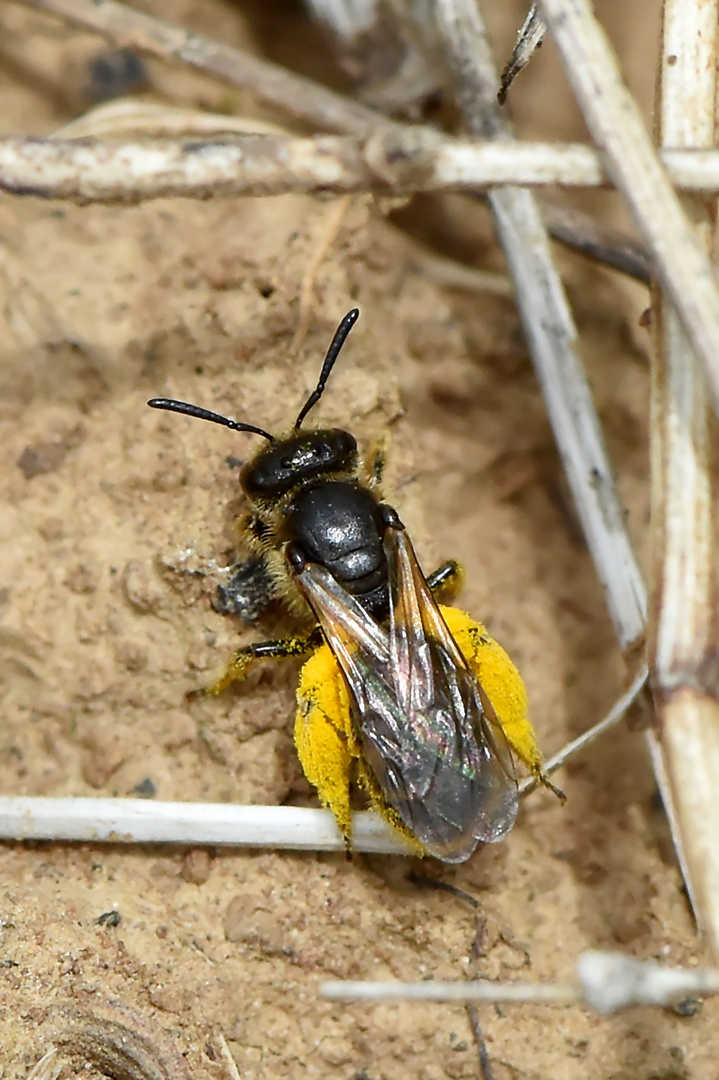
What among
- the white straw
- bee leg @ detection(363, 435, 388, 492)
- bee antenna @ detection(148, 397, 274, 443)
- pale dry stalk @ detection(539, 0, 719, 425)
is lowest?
the white straw

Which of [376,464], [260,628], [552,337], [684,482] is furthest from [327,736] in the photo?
[552,337]

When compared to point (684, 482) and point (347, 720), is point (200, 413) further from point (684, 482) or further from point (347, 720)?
point (684, 482)

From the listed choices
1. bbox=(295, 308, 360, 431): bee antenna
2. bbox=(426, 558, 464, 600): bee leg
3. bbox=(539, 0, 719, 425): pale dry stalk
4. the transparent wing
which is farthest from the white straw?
bbox=(539, 0, 719, 425): pale dry stalk

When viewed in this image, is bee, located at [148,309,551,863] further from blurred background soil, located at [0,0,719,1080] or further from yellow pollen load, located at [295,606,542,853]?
blurred background soil, located at [0,0,719,1080]

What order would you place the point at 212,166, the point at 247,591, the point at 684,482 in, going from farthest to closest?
the point at 247,591 < the point at 684,482 < the point at 212,166

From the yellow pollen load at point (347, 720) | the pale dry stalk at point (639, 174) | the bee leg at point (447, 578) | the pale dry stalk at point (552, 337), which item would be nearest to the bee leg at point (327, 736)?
the yellow pollen load at point (347, 720)

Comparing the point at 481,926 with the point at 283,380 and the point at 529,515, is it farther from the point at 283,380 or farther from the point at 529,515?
the point at 283,380
